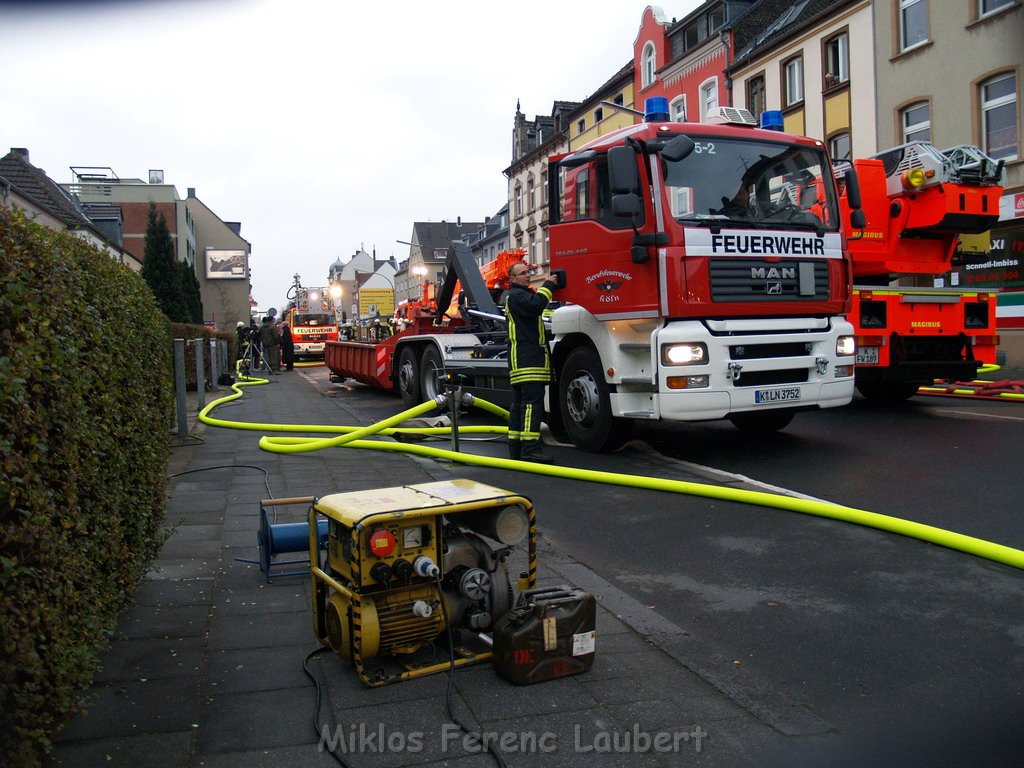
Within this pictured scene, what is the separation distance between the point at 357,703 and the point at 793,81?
95.0ft

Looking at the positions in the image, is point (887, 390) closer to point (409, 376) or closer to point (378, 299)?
point (409, 376)

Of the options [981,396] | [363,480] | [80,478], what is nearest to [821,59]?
[981,396]

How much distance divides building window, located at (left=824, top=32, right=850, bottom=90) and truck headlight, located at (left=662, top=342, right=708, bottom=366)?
2074cm

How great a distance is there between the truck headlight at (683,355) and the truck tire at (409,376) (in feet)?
22.0

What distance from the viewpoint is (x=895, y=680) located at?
11.0 feet

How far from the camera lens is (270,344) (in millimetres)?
26859

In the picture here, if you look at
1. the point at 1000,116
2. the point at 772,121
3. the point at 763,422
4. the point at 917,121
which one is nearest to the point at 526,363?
the point at 763,422

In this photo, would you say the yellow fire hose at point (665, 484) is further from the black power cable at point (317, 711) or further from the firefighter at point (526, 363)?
the black power cable at point (317, 711)

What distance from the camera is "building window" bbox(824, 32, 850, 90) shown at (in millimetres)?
25375

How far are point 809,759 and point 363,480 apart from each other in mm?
5290

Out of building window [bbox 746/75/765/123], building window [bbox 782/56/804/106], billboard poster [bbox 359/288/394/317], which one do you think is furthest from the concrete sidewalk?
billboard poster [bbox 359/288/394/317]

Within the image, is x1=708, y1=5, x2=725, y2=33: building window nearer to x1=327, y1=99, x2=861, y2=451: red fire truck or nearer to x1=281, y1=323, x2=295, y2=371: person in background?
x1=281, y1=323, x2=295, y2=371: person in background

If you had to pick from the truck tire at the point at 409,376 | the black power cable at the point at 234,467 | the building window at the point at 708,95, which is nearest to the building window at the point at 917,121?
the building window at the point at 708,95

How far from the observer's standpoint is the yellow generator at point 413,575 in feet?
10.8
